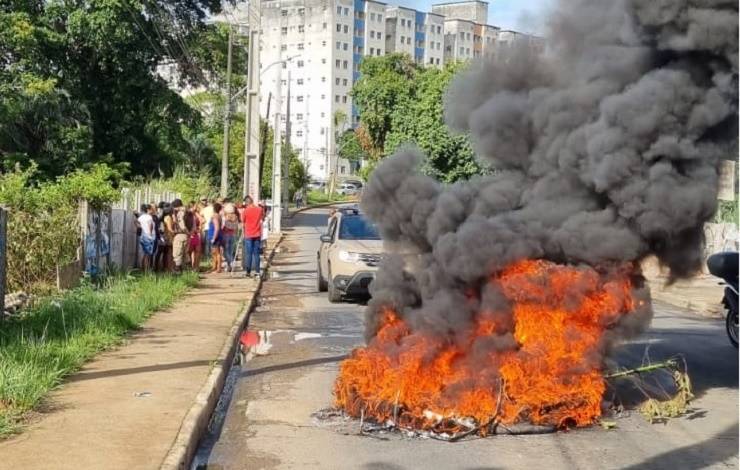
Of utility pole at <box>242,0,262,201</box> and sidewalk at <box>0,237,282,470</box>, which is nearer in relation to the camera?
sidewalk at <box>0,237,282,470</box>

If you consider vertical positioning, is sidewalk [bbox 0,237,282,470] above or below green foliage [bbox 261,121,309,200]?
below

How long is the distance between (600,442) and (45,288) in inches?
381

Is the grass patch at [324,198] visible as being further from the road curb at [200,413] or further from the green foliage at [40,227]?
the road curb at [200,413]

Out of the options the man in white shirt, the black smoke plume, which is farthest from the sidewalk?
the man in white shirt

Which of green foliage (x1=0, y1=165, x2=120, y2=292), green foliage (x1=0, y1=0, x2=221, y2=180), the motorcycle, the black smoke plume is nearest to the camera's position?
the black smoke plume

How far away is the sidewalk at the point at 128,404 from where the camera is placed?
6051mm

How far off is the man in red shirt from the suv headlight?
3.79 metres

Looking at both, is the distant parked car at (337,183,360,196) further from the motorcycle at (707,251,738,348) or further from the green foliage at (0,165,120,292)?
the motorcycle at (707,251,738,348)

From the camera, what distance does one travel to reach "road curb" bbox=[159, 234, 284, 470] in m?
6.16

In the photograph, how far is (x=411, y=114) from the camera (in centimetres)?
3416

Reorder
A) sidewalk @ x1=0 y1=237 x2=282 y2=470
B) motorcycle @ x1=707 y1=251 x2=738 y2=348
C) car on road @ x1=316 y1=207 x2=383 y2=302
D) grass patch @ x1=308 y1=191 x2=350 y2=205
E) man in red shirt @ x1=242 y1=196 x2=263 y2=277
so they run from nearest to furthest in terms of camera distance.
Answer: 1. sidewalk @ x1=0 y1=237 x2=282 y2=470
2. motorcycle @ x1=707 y1=251 x2=738 y2=348
3. car on road @ x1=316 y1=207 x2=383 y2=302
4. man in red shirt @ x1=242 y1=196 x2=263 y2=277
5. grass patch @ x1=308 y1=191 x2=350 y2=205

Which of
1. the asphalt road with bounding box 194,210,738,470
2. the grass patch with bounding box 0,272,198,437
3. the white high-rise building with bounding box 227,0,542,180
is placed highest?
the white high-rise building with bounding box 227,0,542,180

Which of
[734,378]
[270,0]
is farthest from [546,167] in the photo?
[270,0]

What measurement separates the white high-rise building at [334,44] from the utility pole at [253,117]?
96.4m
